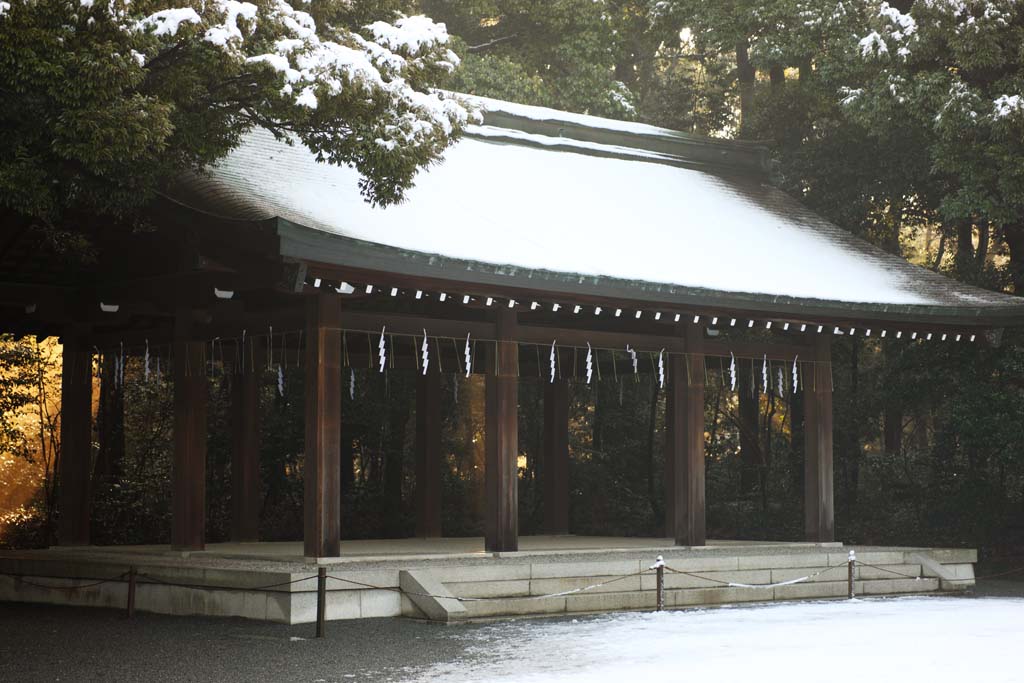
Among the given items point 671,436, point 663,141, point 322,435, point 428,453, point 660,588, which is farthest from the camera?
point 663,141

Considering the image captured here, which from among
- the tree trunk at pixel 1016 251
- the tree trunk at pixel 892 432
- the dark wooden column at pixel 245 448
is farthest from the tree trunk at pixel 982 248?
the dark wooden column at pixel 245 448

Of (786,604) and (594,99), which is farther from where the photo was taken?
(594,99)

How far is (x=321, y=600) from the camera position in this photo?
1035 centimetres

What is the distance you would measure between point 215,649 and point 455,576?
2736mm

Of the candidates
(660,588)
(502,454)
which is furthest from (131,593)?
(660,588)

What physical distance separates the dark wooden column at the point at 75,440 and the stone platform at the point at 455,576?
414mm

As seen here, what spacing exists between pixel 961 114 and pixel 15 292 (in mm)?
11882

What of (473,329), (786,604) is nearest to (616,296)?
(473,329)

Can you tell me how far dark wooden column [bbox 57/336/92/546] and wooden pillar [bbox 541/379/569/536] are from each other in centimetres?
632

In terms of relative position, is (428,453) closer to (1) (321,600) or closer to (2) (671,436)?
(2) (671,436)

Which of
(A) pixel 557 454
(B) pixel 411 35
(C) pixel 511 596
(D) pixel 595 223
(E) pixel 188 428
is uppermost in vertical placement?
(B) pixel 411 35

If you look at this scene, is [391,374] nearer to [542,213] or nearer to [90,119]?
[542,213]

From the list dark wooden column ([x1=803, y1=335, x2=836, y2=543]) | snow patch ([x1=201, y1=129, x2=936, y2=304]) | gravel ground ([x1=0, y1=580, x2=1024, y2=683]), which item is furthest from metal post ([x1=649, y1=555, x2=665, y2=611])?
dark wooden column ([x1=803, y1=335, x2=836, y2=543])

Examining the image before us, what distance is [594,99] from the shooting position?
25.3 meters
